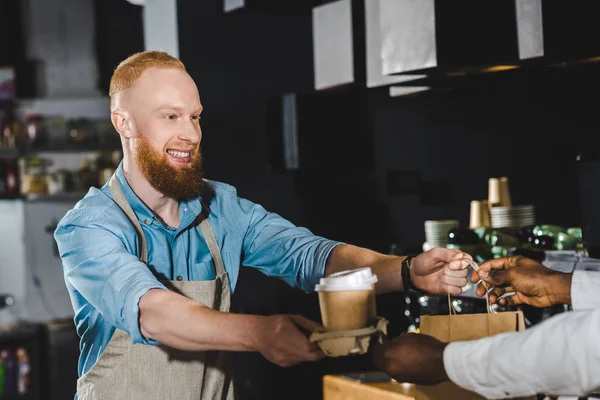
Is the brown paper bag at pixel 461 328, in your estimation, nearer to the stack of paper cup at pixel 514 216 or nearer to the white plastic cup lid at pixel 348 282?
the white plastic cup lid at pixel 348 282

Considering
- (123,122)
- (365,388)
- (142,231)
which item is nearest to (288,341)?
(142,231)

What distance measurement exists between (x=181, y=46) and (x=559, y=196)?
200cm

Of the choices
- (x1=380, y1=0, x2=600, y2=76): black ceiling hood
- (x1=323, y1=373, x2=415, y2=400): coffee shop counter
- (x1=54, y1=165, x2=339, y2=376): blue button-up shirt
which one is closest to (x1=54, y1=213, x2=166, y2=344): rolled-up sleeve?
(x1=54, y1=165, x2=339, y2=376): blue button-up shirt

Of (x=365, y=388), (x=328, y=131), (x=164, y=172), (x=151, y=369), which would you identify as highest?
(x=328, y=131)

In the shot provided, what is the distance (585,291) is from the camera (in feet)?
7.20

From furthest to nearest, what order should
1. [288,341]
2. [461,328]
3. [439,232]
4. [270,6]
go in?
[270,6]
[439,232]
[461,328]
[288,341]

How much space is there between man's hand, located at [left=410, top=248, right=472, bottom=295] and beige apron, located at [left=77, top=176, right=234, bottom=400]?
53 cm

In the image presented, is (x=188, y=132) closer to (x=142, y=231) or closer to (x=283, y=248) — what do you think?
(x=142, y=231)

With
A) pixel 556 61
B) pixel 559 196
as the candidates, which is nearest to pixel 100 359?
pixel 556 61

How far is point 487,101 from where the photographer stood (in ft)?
13.7

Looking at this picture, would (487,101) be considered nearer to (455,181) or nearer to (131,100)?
(455,181)

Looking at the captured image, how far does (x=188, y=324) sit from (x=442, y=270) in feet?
2.21

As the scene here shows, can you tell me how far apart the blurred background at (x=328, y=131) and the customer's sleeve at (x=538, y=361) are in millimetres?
1244

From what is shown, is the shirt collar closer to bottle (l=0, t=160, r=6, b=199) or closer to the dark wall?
the dark wall
